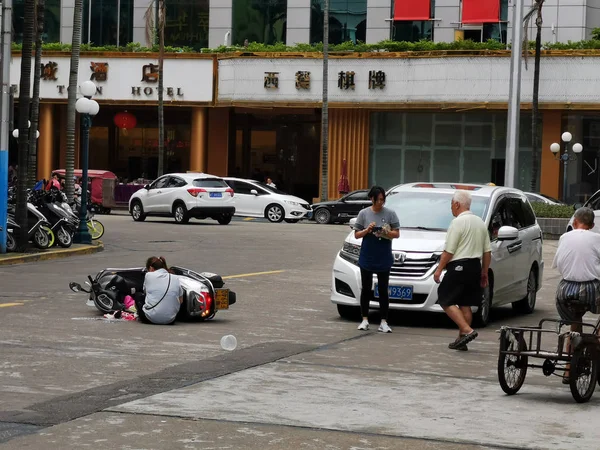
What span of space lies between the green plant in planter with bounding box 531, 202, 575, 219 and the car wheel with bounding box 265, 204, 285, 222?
9.42 m

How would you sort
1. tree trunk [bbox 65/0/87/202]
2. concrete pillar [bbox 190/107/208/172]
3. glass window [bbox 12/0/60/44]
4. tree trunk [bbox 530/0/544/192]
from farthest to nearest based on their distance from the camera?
1. glass window [bbox 12/0/60/44]
2. concrete pillar [bbox 190/107/208/172]
3. tree trunk [bbox 530/0/544/192]
4. tree trunk [bbox 65/0/87/202]

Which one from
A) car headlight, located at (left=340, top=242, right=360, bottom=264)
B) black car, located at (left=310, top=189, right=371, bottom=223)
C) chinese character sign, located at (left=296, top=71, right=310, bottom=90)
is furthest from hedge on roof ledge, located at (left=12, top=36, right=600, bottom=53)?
car headlight, located at (left=340, top=242, right=360, bottom=264)

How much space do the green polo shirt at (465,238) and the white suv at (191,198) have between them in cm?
2641

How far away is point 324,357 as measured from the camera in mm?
12578

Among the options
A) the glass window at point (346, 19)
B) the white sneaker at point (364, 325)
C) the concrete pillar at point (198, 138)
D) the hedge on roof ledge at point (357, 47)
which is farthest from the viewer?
the concrete pillar at point (198, 138)

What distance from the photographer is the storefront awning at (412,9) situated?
52.6 m

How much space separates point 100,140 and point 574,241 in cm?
4983

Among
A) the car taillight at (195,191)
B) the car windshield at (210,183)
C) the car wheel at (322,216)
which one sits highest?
the car windshield at (210,183)

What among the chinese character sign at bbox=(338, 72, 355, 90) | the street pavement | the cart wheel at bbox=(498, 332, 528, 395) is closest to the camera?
the street pavement

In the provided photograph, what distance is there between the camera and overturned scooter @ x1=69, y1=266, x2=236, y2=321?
1520 centimetres

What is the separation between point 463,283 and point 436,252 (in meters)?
1.98

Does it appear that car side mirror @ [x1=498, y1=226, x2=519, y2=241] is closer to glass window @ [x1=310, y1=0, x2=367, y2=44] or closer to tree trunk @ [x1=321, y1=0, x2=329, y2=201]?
tree trunk @ [x1=321, y1=0, x2=329, y2=201]

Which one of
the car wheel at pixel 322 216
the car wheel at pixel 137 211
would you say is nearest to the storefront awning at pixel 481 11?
the car wheel at pixel 322 216

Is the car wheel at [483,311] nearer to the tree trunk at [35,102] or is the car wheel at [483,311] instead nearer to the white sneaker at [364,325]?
the white sneaker at [364,325]
